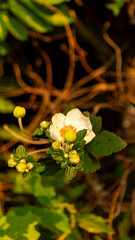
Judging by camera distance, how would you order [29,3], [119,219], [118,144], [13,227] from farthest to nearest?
[119,219], [29,3], [13,227], [118,144]

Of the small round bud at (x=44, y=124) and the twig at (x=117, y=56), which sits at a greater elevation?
the twig at (x=117, y=56)

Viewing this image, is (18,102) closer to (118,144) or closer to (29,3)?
(29,3)

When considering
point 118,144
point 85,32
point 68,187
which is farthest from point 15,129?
point 118,144

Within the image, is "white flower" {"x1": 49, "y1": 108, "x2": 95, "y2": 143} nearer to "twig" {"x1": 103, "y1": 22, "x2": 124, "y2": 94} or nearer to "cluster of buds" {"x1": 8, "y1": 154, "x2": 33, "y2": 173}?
"cluster of buds" {"x1": 8, "y1": 154, "x2": 33, "y2": 173}

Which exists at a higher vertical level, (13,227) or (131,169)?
(131,169)

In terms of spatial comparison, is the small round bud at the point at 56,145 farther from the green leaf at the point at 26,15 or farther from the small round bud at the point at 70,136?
the green leaf at the point at 26,15

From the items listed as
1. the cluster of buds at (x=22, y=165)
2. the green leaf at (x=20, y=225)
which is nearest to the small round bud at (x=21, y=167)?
the cluster of buds at (x=22, y=165)

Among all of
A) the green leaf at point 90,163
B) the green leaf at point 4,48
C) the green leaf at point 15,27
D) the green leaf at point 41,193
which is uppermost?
the green leaf at point 15,27
